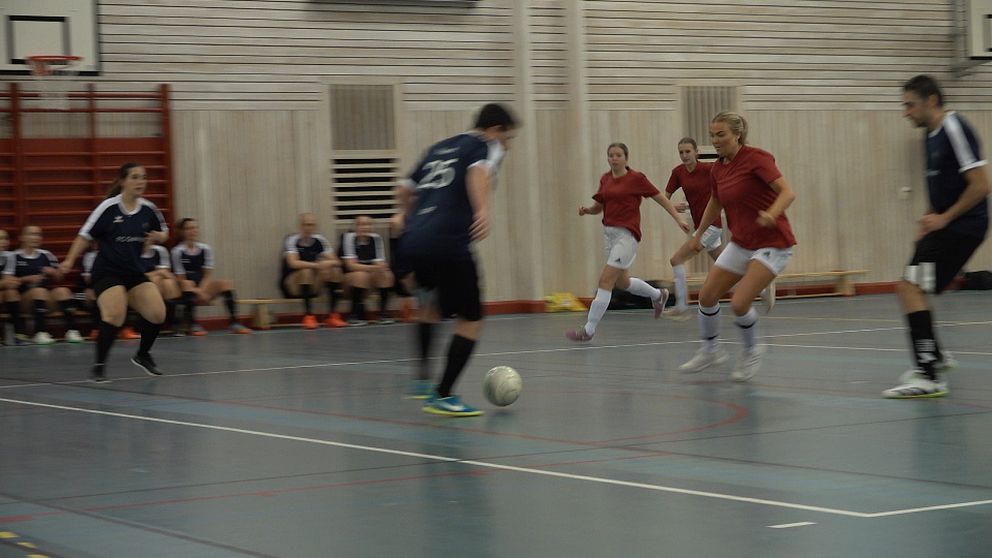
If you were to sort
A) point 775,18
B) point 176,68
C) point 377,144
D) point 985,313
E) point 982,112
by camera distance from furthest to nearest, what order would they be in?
1. point 982,112
2. point 775,18
3. point 377,144
4. point 176,68
5. point 985,313

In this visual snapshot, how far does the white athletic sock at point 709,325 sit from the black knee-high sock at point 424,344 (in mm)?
2611

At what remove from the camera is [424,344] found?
32.2 feet

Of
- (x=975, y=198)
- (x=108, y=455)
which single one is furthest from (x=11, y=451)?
(x=975, y=198)

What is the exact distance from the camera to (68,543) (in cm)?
536

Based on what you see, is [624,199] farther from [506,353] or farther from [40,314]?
[40,314]

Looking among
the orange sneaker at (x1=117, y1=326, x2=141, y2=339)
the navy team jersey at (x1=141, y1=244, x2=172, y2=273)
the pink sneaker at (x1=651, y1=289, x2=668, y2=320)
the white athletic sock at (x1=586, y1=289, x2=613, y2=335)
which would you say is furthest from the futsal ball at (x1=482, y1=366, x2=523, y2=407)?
the navy team jersey at (x1=141, y1=244, x2=172, y2=273)

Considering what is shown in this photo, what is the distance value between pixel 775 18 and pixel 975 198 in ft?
58.7

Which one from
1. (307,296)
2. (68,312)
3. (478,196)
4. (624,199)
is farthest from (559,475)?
(307,296)

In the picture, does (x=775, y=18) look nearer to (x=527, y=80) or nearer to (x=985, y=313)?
(x=527, y=80)

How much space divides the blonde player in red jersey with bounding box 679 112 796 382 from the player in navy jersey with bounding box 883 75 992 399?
123 cm

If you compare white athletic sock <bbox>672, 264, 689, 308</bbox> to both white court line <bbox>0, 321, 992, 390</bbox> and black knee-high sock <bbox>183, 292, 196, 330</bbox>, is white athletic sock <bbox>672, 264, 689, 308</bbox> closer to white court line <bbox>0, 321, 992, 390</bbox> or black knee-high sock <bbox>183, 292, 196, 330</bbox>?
white court line <bbox>0, 321, 992, 390</bbox>

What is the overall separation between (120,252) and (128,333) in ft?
24.1

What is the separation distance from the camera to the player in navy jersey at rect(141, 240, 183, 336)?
1973cm

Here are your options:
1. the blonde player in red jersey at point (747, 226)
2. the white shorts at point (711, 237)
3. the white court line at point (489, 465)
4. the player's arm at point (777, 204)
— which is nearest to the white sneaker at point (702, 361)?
the blonde player in red jersey at point (747, 226)
